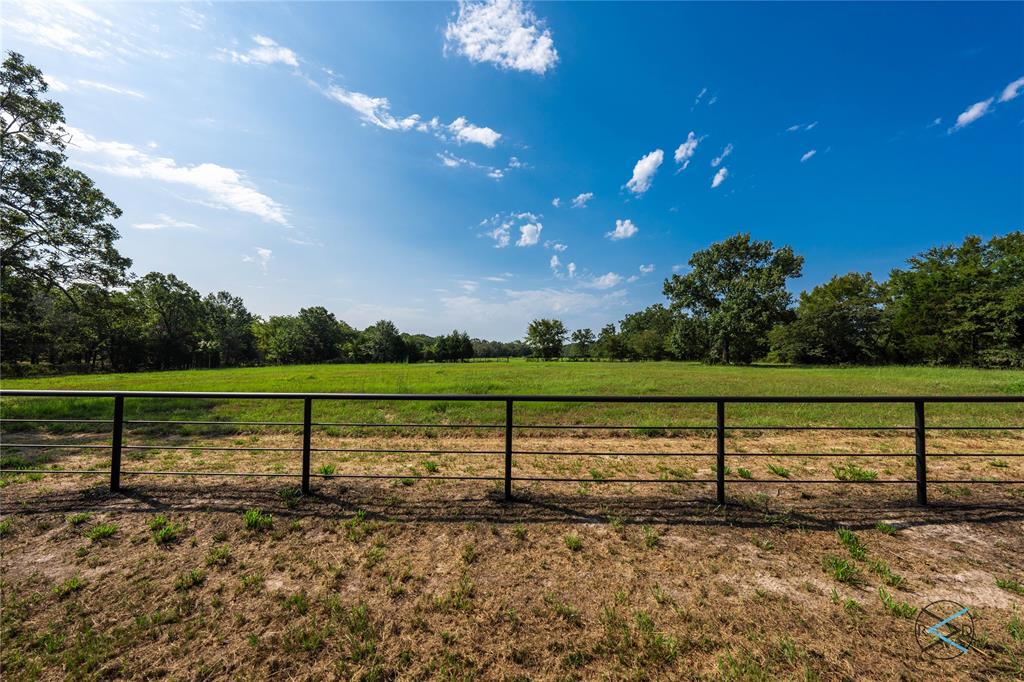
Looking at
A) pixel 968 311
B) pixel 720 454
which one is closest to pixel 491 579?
pixel 720 454

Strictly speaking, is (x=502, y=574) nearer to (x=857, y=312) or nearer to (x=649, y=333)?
(x=857, y=312)

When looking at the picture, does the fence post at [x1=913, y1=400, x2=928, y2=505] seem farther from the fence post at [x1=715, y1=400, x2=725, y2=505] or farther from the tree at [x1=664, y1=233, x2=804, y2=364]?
the tree at [x1=664, y1=233, x2=804, y2=364]

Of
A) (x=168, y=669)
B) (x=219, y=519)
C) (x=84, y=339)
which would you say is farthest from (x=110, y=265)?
(x=84, y=339)

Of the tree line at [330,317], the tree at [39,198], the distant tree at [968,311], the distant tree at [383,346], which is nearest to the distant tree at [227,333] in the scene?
the tree line at [330,317]

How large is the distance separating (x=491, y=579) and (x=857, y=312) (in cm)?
5954

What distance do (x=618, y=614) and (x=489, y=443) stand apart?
15.7 ft

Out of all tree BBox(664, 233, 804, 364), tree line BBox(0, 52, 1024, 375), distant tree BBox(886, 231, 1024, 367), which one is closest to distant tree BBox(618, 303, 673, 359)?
tree line BBox(0, 52, 1024, 375)

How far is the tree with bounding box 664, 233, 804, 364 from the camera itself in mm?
40594

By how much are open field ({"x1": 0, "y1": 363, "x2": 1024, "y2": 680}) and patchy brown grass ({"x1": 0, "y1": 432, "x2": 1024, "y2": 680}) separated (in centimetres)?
2

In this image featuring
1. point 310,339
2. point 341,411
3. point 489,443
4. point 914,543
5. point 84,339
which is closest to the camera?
point 914,543

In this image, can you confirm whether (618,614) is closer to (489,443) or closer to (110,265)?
(489,443)

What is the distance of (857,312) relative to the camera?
42.9m

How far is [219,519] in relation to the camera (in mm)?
3670

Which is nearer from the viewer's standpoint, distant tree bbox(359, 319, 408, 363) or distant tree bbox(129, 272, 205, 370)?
distant tree bbox(129, 272, 205, 370)
